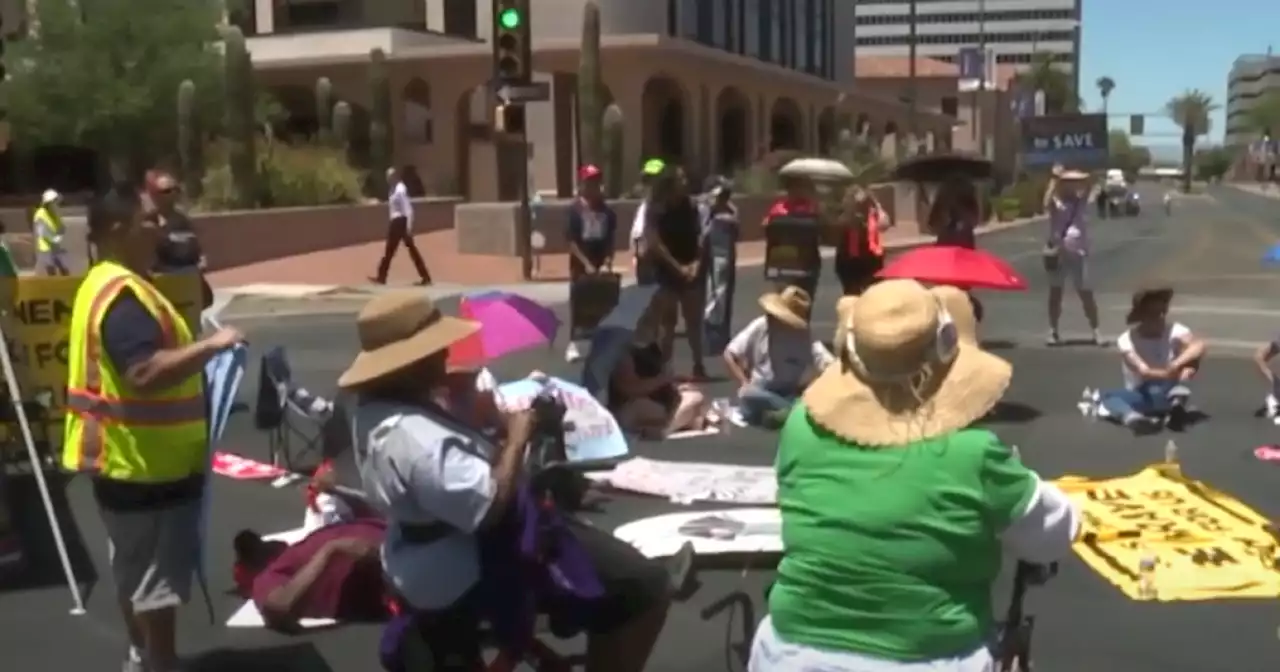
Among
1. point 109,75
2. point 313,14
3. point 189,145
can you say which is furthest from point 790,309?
point 313,14

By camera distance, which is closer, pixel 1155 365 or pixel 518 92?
pixel 1155 365

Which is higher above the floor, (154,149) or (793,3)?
(793,3)

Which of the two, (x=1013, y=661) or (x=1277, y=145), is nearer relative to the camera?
(x=1013, y=661)

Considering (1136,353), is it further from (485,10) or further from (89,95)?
(485,10)

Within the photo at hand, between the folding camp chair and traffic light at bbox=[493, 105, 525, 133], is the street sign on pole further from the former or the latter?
the folding camp chair

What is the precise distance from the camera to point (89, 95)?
131ft

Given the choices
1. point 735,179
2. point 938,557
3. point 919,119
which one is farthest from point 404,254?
point 919,119

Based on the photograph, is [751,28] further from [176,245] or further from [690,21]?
[176,245]

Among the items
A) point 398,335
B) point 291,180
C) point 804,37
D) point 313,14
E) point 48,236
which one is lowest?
point 48,236

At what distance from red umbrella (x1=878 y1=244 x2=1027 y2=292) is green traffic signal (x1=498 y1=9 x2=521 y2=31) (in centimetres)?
1104

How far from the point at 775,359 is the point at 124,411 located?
253 inches

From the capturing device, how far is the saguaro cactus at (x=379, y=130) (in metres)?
38.5

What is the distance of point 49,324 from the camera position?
10.4m

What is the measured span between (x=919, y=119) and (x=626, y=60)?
29629 millimetres
